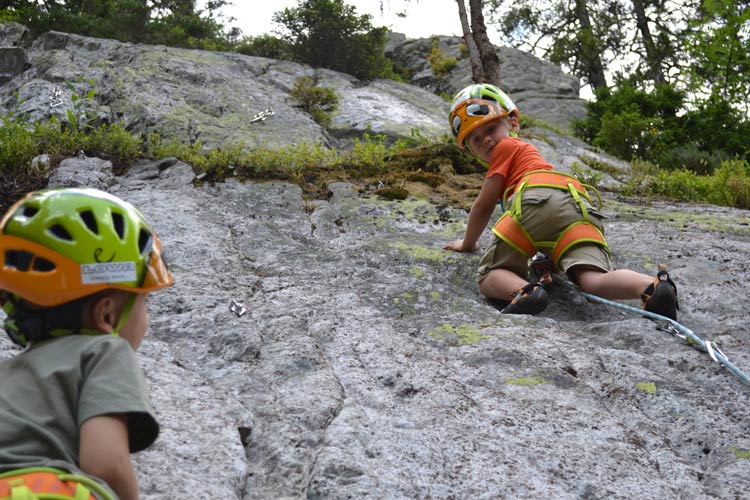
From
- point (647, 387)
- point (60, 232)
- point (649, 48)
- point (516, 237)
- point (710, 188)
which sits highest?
point (649, 48)

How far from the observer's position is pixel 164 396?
3.13 meters

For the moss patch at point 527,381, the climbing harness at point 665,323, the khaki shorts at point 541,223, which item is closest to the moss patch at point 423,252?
the khaki shorts at point 541,223

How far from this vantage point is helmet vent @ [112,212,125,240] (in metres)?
2.26

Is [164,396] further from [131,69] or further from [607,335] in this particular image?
[131,69]

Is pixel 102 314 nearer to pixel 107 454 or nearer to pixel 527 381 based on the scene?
pixel 107 454

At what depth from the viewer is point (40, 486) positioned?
176 cm

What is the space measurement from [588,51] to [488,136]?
58.8ft

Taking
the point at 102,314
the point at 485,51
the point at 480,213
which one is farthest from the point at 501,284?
the point at 485,51

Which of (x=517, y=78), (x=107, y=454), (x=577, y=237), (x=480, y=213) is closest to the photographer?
(x=107, y=454)

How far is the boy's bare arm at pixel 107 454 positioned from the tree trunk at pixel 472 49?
8604 mm

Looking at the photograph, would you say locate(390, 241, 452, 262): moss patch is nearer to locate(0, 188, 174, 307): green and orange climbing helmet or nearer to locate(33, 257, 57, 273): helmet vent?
locate(0, 188, 174, 307): green and orange climbing helmet

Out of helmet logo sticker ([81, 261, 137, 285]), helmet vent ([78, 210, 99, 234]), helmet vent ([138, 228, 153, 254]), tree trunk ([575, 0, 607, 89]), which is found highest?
tree trunk ([575, 0, 607, 89])

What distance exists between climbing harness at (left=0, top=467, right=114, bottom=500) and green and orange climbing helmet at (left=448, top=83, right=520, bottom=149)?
4.38 metres

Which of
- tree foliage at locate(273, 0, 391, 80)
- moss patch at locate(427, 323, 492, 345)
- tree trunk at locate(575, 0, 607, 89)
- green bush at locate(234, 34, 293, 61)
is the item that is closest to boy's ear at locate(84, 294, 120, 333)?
moss patch at locate(427, 323, 492, 345)
